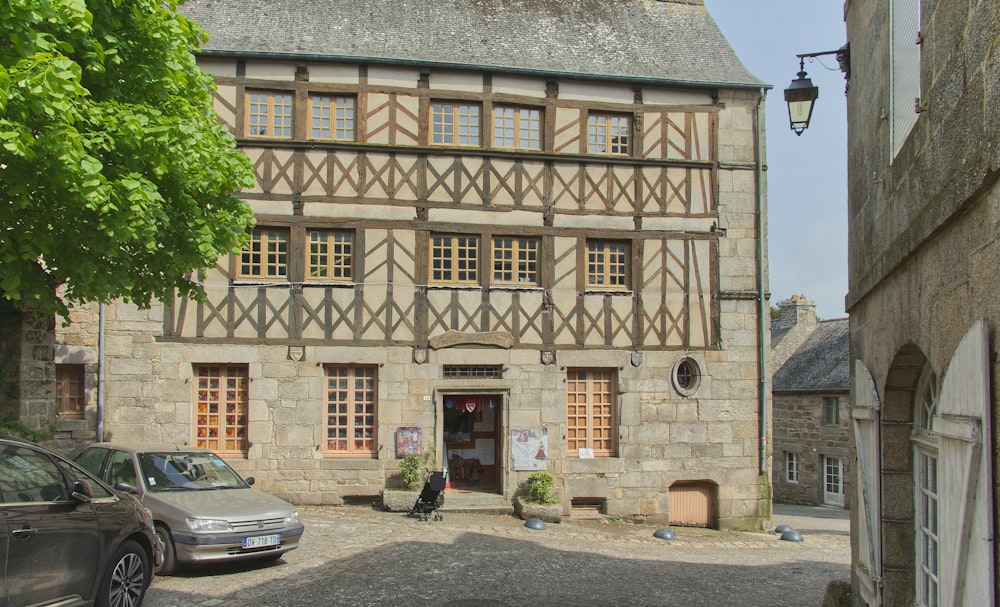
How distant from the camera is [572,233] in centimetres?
1467

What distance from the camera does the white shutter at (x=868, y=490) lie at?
19.8 ft

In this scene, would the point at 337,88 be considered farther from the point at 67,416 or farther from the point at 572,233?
the point at 67,416

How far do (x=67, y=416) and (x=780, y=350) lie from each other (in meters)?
23.0

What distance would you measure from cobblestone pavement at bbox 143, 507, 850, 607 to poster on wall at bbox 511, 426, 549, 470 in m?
0.97

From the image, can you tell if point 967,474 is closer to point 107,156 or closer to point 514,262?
point 107,156

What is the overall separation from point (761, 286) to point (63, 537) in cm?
1255

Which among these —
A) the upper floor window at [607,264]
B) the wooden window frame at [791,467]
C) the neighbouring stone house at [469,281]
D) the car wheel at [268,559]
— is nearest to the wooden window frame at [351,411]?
the neighbouring stone house at [469,281]

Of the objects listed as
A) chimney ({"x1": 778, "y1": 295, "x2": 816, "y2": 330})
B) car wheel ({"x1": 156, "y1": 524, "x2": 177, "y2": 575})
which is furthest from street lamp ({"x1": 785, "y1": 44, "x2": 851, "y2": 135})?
chimney ({"x1": 778, "y1": 295, "x2": 816, "y2": 330})

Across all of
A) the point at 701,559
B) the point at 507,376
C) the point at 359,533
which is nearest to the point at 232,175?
the point at 359,533

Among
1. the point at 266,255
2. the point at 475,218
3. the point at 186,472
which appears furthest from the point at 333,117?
the point at 186,472

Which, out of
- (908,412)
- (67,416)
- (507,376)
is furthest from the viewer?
(507,376)

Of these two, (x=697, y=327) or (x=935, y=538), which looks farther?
(x=697, y=327)

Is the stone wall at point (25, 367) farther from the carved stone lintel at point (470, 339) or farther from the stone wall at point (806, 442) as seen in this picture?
the stone wall at point (806, 442)

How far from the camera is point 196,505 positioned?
8.30 meters
